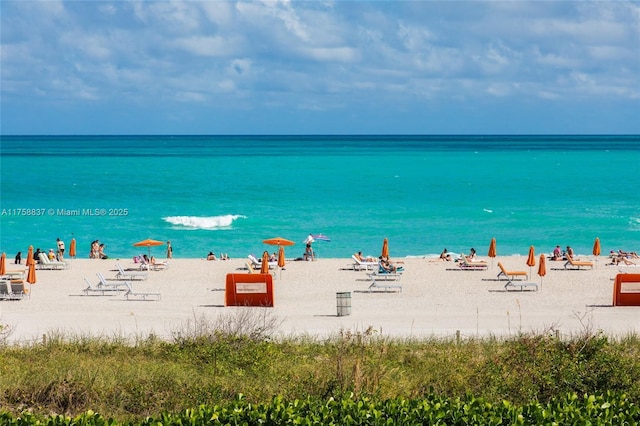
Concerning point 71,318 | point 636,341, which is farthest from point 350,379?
point 71,318

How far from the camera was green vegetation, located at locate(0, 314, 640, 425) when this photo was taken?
9609mm

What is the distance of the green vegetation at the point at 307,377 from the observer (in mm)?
9609

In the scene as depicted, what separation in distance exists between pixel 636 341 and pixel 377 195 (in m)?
52.3

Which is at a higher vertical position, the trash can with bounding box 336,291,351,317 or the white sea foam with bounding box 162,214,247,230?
the white sea foam with bounding box 162,214,247,230

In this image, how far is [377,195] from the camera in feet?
220

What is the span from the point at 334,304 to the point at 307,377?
10365 mm

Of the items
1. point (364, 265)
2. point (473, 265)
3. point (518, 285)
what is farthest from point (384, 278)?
point (518, 285)

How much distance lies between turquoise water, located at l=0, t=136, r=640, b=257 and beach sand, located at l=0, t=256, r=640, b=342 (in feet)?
32.9

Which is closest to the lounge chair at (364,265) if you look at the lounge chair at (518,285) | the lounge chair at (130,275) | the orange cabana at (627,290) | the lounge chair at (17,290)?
the lounge chair at (518,285)

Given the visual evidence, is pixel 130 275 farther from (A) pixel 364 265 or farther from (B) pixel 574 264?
(B) pixel 574 264

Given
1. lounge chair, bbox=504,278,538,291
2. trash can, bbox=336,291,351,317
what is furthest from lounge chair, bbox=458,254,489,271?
trash can, bbox=336,291,351,317

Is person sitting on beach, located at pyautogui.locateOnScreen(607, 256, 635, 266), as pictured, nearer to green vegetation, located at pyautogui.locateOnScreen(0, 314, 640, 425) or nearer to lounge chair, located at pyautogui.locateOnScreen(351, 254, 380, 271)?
lounge chair, located at pyautogui.locateOnScreen(351, 254, 380, 271)

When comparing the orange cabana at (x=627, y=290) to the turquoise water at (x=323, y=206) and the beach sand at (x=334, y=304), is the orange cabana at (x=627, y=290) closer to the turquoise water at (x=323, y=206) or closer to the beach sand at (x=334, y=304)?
the beach sand at (x=334, y=304)

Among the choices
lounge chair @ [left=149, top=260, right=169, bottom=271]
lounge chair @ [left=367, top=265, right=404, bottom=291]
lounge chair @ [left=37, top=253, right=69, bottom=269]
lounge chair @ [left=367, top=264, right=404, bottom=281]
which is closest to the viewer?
lounge chair @ [left=367, top=265, right=404, bottom=291]
